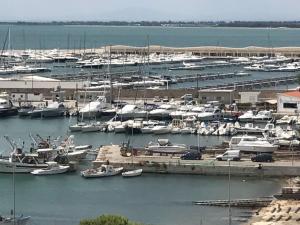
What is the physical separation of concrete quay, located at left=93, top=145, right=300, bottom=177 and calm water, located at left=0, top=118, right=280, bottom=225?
27 centimetres

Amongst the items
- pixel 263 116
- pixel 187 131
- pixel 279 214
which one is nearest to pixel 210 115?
pixel 263 116

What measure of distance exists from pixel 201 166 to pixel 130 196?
2513 mm

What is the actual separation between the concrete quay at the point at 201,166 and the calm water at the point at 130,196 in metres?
0.27

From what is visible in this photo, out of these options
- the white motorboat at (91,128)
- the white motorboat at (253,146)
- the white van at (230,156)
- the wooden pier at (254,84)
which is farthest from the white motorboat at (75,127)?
the wooden pier at (254,84)

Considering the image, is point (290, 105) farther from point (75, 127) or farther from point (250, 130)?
point (75, 127)

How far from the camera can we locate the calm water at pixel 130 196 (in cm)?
1703

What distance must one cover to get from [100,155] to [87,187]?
8.04ft

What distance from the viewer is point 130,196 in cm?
1906

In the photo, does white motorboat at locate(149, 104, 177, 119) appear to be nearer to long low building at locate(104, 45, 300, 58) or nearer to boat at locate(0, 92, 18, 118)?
boat at locate(0, 92, 18, 118)

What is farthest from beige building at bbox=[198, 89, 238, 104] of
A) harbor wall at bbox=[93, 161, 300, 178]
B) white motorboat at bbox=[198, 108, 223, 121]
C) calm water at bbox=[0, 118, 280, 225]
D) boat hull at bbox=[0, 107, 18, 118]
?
calm water at bbox=[0, 118, 280, 225]

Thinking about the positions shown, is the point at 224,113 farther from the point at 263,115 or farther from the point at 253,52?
the point at 253,52

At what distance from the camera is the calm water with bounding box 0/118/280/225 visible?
17.0 m

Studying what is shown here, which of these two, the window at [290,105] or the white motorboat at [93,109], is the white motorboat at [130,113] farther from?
the window at [290,105]

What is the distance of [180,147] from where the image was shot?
22766 millimetres
